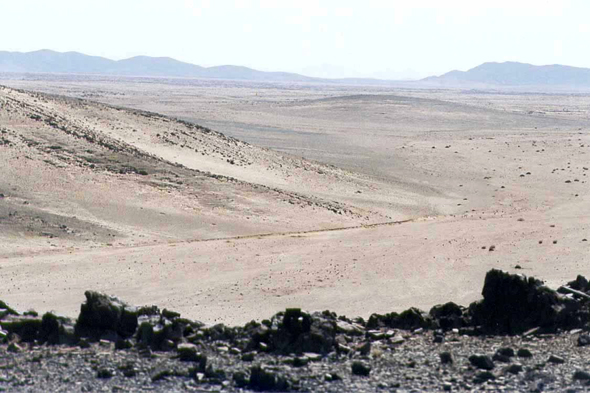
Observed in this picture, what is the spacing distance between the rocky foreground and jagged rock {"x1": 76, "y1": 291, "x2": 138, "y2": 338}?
0.01m


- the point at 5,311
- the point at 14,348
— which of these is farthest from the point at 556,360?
the point at 5,311

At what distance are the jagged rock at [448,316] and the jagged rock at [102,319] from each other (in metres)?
4.39

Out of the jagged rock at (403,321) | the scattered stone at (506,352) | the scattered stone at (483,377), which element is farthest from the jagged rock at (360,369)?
the jagged rock at (403,321)

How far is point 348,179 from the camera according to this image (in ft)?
119

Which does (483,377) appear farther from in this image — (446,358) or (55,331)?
(55,331)

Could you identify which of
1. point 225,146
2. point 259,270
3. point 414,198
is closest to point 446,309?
point 259,270

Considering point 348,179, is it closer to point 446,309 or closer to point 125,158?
point 125,158

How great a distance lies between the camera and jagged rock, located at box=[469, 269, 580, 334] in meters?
12.3

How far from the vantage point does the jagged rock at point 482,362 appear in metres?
10.5

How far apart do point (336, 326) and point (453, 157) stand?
113 ft

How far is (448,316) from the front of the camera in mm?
12953

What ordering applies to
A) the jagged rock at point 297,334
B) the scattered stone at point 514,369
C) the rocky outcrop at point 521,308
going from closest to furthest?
the scattered stone at point 514,369 → the jagged rock at point 297,334 → the rocky outcrop at point 521,308

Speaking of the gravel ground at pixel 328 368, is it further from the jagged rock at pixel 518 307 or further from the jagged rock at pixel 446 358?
the jagged rock at pixel 518 307

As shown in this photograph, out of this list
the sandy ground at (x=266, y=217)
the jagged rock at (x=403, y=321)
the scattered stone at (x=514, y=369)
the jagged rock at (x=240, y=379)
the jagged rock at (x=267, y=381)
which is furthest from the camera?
the sandy ground at (x=266, y=217)
